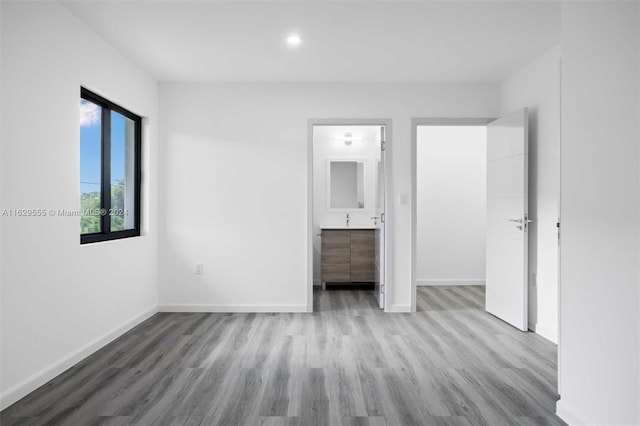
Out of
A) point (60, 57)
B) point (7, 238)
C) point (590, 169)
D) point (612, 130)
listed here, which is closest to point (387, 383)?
point (590, 169)

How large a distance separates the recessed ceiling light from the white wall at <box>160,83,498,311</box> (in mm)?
1000

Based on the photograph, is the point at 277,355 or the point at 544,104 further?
the point at 544,104

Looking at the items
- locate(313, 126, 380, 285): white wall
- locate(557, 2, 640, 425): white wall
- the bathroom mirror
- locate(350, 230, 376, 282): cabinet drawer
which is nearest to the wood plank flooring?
locate(557, 2, 640, 425): white wall

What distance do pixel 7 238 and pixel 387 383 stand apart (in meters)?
2.42

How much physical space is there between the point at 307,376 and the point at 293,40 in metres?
2.59

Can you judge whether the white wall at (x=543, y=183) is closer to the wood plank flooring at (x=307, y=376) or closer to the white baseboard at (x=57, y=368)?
the wood plank flooring at (x=307, y=376)

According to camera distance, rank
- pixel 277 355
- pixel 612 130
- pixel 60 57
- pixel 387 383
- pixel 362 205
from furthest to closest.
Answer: pixel 362 205
pixel 277 355
pixel 60 57
pixel 387 383
pixel 612 130

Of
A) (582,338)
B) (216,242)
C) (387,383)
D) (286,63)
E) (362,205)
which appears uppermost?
(286,63)

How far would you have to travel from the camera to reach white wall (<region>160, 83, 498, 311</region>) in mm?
4309

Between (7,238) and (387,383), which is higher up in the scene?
(7,238)

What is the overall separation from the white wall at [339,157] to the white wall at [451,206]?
0.71m

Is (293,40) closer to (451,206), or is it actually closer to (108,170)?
(108,170)

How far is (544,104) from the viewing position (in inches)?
140

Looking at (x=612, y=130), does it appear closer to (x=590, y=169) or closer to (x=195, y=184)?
(x=590, y=169)
